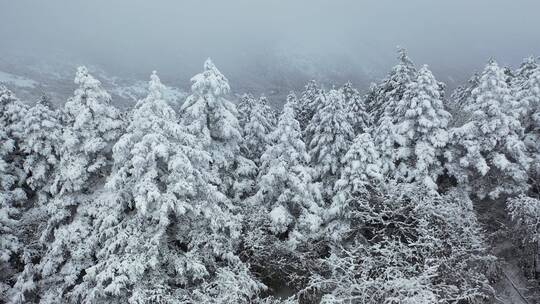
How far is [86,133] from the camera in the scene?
63.0ft

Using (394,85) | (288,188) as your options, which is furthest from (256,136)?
(394,85)

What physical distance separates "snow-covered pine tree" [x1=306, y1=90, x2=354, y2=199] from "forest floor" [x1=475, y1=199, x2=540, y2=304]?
28.4 ft

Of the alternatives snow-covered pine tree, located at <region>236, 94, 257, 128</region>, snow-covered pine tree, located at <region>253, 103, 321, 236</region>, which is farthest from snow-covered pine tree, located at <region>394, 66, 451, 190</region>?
snow-covered pine tree, located at <region>236, 94, 257, 128</region>

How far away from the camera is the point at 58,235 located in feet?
61.3

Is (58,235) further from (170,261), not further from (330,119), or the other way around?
(330,119)

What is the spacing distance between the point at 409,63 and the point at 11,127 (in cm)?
2807

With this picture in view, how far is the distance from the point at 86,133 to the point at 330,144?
1449cm

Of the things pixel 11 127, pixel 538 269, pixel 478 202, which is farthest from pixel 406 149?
pixel 11 127

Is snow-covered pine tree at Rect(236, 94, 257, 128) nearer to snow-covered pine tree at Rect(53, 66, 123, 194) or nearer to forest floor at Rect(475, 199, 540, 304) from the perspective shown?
snow-covered pine tree at Rect(53, 66, 123, 194)

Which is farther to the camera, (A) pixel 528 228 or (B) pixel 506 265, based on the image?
(B) pixel 506 265

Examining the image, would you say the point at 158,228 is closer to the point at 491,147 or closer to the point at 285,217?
the point at 285,217

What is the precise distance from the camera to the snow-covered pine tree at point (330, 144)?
26969 millimetres

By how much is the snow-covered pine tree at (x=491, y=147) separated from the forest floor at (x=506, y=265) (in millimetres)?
1534

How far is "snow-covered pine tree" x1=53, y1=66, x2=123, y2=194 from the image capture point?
18.9 m
